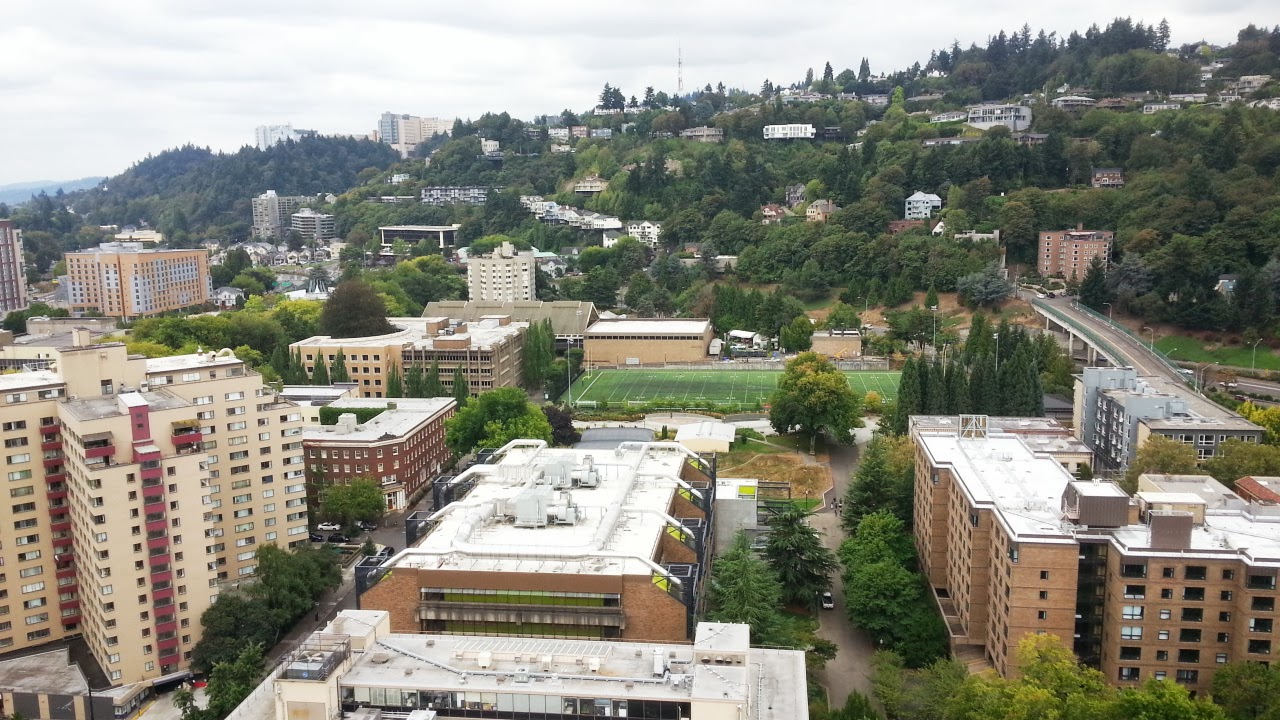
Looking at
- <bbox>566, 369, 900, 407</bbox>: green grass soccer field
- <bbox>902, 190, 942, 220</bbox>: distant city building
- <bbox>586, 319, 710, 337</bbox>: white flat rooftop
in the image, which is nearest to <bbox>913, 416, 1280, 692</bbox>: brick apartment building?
<bbox>566, 369, 900, 407</bbox>: green grass soccer field

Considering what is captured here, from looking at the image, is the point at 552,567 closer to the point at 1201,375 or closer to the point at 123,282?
the point at 1201,375

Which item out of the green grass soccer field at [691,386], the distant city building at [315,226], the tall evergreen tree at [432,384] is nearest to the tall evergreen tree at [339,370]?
the tall evergreen tree at [432,384]

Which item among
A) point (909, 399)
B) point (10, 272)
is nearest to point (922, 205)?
point (909, 399)

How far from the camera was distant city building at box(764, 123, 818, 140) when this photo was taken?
123312 mm

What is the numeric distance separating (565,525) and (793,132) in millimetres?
103885

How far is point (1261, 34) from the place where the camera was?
119m

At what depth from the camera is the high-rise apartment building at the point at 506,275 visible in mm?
92875

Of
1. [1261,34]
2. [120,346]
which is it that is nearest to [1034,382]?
[120,346]

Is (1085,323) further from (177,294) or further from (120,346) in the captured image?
(177,294)

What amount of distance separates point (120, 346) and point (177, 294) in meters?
77.3

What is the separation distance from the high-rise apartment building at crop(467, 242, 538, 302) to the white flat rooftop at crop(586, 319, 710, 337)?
51.0 feet

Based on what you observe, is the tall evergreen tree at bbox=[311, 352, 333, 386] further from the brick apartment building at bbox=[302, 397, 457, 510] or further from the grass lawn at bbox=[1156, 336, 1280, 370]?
the grass lawn at bbox=[1156, 336, 1280, 370]

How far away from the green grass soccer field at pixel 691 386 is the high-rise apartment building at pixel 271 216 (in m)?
110

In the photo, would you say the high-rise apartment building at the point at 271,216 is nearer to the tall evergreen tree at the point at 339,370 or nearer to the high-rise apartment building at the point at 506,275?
the high-rise apartment building at the point at 506,275
